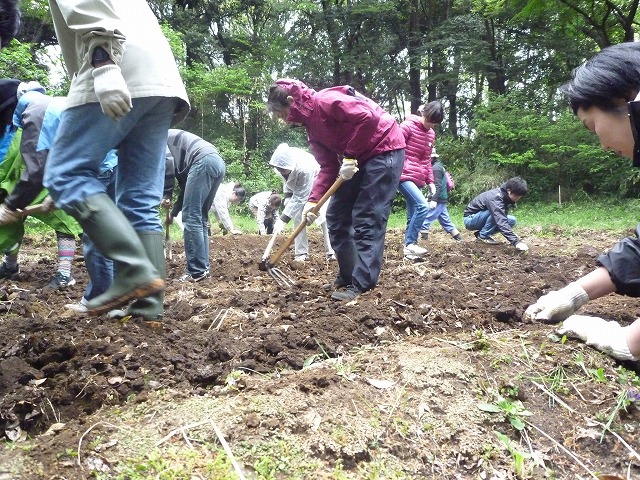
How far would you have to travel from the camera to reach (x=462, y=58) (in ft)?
62.8

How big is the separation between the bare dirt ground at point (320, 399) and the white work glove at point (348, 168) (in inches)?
44.2

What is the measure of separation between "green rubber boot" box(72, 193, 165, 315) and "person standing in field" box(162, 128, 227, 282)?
285cm

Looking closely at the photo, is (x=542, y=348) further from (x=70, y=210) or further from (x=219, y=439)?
(x=70, y=210)

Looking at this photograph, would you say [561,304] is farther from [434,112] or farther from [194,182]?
[434,112]

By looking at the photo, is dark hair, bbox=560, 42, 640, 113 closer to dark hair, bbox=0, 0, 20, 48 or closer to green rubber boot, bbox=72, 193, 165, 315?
green rubber boot, bbox=72, 193, 165, 315

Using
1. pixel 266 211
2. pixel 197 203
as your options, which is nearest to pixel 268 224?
pixel 266 211

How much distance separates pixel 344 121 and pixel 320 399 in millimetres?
2335

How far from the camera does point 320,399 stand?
6.42ft

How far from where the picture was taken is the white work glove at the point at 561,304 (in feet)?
8.27

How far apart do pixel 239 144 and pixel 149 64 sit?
773 inches

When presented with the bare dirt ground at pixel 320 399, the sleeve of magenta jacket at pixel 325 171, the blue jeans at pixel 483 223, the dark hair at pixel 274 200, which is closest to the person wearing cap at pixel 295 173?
the sleeve of magenta jacket at pixel 325 171

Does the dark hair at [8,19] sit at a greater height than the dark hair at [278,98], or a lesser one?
greater

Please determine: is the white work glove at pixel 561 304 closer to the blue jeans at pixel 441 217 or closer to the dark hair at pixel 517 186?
the dark hair at pixel 517 186

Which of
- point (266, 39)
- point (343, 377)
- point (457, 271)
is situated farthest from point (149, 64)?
point (266, 39)
